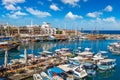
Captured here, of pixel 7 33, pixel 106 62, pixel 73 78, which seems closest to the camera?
pixel 73 78

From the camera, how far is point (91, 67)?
49688 mm

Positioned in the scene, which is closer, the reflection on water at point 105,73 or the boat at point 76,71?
the boat at point 76,71

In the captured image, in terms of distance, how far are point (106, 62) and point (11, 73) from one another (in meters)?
23.9

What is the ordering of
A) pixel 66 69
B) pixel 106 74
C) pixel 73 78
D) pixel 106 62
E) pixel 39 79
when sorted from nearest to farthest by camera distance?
1. pixel 39 79
2. pixel 73 78
3. pixel 66 69
4. pixel 106 74
5. pixel 106 62

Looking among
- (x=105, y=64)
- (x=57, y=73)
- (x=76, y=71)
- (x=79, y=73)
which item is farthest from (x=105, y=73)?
(x=57, y=73)

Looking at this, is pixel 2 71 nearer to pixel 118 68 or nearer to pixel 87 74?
pixel 87 74

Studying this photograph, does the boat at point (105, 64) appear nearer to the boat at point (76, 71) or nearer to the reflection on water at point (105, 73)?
the reflection on water at point (105, 73)

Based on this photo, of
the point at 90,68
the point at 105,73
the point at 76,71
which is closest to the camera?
the point at 76,71

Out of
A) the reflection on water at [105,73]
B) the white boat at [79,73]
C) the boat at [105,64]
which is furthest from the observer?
the boat at [105,64]

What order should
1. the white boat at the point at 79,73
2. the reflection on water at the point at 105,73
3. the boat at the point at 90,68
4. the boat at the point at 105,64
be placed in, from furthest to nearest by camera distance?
the boat at the point at 105,64 → the reflection on water at the point at 105,73 → the boat at the point at 90,68 → the white boat at the point at 79,73

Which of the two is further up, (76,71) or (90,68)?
(76,71)

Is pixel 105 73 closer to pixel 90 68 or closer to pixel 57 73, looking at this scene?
pixel 90 68

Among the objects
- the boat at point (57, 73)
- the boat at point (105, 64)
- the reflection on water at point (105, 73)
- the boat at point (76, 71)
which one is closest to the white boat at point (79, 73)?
the boat at point (76, 71)

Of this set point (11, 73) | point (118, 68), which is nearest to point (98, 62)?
point (118, 68)
